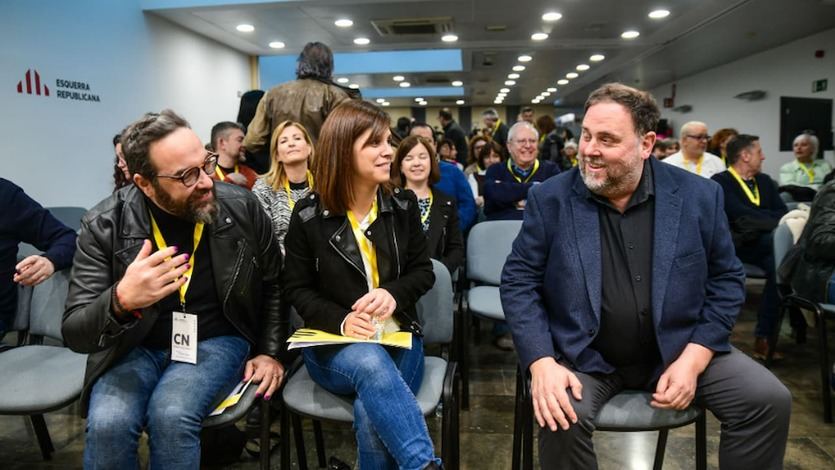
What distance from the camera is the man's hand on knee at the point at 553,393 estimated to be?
1545 mm

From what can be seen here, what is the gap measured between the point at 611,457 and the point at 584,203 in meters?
1.24

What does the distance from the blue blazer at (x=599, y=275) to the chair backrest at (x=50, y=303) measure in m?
1.77

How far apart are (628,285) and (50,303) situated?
2.21 m

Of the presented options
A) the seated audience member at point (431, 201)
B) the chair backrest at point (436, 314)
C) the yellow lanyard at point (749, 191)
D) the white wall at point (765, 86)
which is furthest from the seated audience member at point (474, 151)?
the white wall at point (765, 86)

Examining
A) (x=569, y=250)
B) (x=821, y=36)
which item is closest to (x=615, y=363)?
(x=569, y=250)

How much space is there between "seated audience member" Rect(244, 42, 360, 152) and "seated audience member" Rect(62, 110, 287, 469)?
4.39 ft

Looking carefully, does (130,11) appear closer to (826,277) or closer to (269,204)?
(269,204)

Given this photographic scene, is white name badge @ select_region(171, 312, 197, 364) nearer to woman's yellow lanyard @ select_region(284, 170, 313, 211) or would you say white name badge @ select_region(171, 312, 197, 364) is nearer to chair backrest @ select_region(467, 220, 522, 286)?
woman's yellow lanyard @ select_region(284, 170, 313, 211)

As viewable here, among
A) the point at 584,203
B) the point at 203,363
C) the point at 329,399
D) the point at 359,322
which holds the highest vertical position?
the point at 584,203

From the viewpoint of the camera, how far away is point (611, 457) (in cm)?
233

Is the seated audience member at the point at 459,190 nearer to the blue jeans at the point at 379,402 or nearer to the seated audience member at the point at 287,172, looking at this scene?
the seated audience member at the point at 287,172

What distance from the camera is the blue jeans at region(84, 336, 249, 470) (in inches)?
58.4

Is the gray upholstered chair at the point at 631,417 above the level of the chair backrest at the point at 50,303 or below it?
below

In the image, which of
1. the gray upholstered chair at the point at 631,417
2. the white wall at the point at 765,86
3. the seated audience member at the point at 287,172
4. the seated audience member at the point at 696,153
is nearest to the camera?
the gray upholstered chair at the point at 631,417
